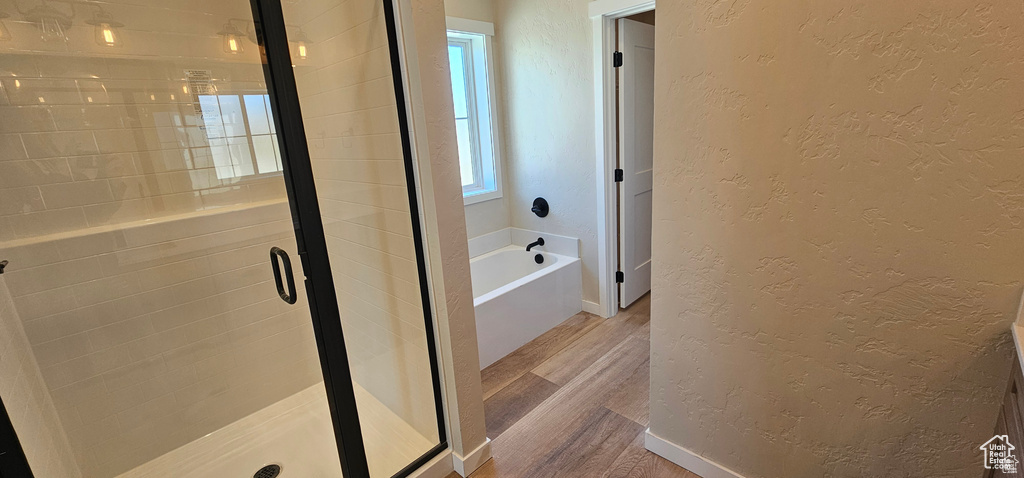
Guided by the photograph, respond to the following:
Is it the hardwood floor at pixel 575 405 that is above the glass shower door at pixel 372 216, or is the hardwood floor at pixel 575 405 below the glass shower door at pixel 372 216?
below

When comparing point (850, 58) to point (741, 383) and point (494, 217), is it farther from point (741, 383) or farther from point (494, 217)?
point (494, 217)

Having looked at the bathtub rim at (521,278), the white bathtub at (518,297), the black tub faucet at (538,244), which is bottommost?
the white bathtub at (518,297)

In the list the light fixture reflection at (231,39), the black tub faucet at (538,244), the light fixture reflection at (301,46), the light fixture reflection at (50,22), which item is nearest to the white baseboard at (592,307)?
the black tub faucet at (538,244)

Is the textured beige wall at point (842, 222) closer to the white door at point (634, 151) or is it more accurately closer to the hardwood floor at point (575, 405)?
the hardwood floor at point (575, 405)

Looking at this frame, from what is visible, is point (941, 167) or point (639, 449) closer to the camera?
point (941, 167)

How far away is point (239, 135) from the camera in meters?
1.92

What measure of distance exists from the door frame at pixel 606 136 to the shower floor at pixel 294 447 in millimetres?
1631

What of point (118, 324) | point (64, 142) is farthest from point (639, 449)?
point (64, 142)

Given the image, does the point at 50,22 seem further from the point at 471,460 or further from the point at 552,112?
the point at 552,112

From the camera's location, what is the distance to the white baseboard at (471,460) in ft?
5.76

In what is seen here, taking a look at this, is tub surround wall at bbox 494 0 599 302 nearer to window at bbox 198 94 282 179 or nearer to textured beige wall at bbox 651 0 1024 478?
textured beige wall at bbox 651 0 1024 478

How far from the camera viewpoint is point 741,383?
145cm

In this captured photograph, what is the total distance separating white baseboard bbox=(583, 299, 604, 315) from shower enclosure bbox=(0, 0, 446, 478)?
1.58m

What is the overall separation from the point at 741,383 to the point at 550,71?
217cm
